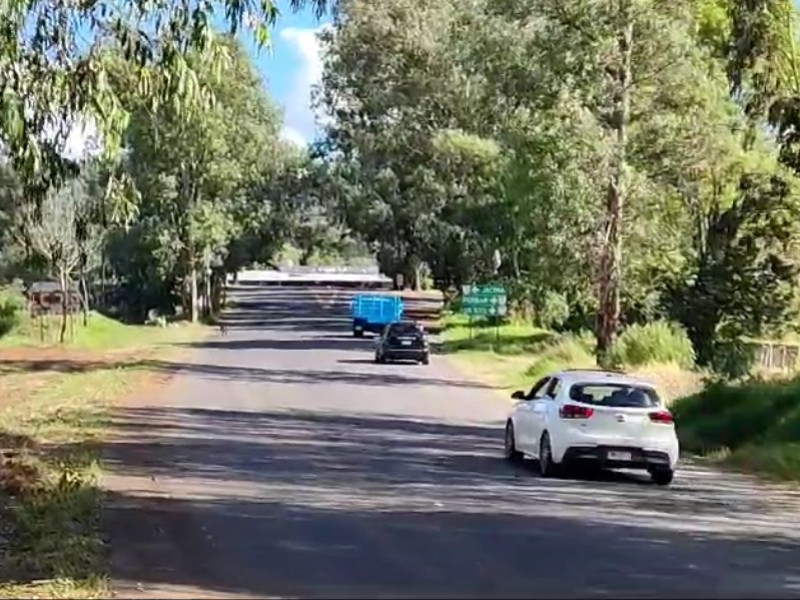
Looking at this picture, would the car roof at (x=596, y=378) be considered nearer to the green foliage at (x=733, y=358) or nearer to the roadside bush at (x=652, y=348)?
the green foliage at (x=733, y=358)

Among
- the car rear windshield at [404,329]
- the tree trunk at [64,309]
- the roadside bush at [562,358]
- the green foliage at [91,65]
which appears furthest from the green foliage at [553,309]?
the green foliage at [91,65]

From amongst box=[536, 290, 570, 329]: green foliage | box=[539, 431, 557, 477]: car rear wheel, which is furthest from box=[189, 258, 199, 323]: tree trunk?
box=[539, 431, 557, 477]: car rear wheel

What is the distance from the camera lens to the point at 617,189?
42719 millimetres

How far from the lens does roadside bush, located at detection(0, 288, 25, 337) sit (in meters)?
64.6

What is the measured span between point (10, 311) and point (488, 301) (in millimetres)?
19469

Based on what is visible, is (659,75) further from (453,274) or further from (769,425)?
(453,274)

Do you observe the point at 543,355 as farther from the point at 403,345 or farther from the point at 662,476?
the point at 662,476

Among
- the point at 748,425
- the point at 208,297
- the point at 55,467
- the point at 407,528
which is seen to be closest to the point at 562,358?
the point at 748,425

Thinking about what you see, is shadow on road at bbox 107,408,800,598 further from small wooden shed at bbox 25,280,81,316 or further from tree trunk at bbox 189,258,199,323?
tree trunk at bbox 189,258,199,323

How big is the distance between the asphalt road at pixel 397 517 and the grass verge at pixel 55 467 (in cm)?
40

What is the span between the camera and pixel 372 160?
82812 millimetres

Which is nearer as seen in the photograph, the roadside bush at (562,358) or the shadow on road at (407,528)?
the shadow on road at (407,528)

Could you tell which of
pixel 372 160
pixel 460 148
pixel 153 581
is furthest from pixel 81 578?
pixel 372 160

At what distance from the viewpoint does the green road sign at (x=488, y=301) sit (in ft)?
208
